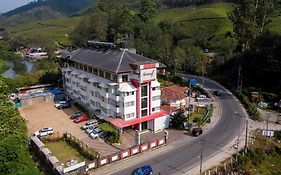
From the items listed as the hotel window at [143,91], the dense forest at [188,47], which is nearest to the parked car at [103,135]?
the hotel window at [143,91]

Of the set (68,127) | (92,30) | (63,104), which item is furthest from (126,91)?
(92,30)

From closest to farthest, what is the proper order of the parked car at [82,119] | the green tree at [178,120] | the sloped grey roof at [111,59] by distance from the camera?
the sloped grey roof at [111,59]
the green tree at [178,120]
the parked car at [82,119]

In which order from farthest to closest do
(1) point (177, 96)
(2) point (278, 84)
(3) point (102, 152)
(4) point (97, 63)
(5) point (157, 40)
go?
(5) point (157, 40) → (2) point (278, 84) → (1) point (177, 96) → (4) point (97, 63) → (3) point (102, 152)

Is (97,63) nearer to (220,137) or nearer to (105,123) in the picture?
(105,123)

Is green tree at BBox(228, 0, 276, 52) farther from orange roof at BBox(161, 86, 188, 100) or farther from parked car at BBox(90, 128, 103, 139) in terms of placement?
parked car at BBox(90, 128, 103, 139)

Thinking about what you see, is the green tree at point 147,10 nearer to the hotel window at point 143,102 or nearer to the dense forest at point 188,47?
the dense forest at point 188,47

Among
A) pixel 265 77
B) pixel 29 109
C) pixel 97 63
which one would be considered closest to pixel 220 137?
pixel 97 63

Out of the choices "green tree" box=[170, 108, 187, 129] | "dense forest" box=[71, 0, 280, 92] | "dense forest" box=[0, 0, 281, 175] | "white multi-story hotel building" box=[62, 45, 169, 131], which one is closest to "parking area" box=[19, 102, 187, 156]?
"green tree" box=[170, 108, 187, 129]

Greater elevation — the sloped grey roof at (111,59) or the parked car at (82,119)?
the sloped grey roof at (111,59)
